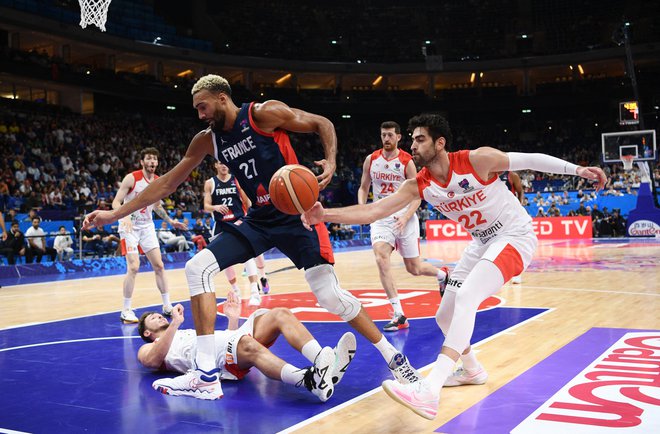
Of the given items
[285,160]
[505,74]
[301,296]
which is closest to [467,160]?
[285,160]

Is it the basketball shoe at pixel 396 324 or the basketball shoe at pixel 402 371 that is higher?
the basketball shoe at pixel 402 371

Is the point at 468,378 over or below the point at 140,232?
below

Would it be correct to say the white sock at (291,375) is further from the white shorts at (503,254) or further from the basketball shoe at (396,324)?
the basketball shoe at (396,324)

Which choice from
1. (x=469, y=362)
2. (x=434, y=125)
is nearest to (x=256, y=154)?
(x=434, y=125)

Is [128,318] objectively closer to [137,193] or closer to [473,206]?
[137,193]

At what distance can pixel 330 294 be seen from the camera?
4352mm

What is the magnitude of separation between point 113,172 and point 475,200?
23.6 meters

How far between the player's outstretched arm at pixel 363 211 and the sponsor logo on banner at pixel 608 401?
5.33 feet

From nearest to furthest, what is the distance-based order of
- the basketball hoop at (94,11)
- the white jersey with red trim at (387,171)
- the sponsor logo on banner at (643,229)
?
the white jersey with red trim at (387,171)
the basketball hoop at (94,11)
the sponsor logo on banner at (643,229)

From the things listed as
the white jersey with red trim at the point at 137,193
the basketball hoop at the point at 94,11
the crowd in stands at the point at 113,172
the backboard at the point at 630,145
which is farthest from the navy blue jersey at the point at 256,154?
the backboard at the point at 630,145

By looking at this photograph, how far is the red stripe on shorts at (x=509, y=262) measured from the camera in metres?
4.16

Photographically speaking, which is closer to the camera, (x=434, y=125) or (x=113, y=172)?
(x=434, y=125)

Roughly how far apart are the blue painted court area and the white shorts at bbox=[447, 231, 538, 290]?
3.35ft

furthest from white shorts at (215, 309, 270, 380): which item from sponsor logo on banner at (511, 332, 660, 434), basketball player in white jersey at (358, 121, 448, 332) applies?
basketball player in white jersey at (358, 121, 448, 332)
